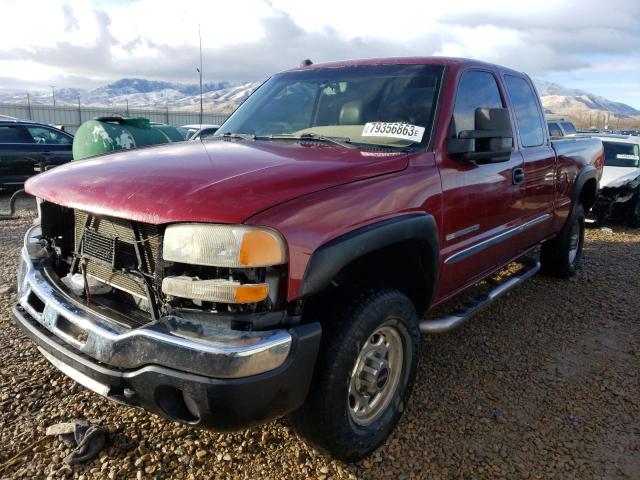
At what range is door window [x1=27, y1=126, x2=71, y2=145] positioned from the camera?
33.8 ft

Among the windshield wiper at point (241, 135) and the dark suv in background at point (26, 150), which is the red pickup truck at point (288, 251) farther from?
the dark suv in background at point (26, 150)

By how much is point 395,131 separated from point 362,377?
135 cm

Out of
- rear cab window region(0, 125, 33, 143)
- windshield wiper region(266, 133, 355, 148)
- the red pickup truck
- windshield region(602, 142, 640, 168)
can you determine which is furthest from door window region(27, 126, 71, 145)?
windshield region(602, 142, 640, 168)

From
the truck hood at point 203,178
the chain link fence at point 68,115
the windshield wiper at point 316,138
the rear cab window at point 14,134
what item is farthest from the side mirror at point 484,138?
the chain link fence at point 68,115

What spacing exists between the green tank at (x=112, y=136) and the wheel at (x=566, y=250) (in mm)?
4351

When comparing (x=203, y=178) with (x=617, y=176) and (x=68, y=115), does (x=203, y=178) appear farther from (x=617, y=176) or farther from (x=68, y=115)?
(x=68, y=115)

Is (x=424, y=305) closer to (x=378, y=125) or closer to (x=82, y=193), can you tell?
(x=378, y=125)

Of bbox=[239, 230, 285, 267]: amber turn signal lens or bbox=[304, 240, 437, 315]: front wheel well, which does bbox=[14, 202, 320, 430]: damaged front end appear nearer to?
bbox=[239, 230, 285, 267]: amber turn signal lens

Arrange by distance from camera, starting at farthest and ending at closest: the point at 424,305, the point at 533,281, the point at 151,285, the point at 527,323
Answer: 1. the point at 533,281
2. the point at 527,323
3. the point at 424,305
4. the point at 151,285

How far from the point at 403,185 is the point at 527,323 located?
2.43 m

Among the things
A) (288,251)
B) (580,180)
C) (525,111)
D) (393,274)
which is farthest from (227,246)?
(580,180)

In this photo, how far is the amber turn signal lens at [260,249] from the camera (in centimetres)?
185

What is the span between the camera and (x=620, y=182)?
8742 millimetres

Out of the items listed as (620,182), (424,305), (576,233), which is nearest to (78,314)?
(424,305)
